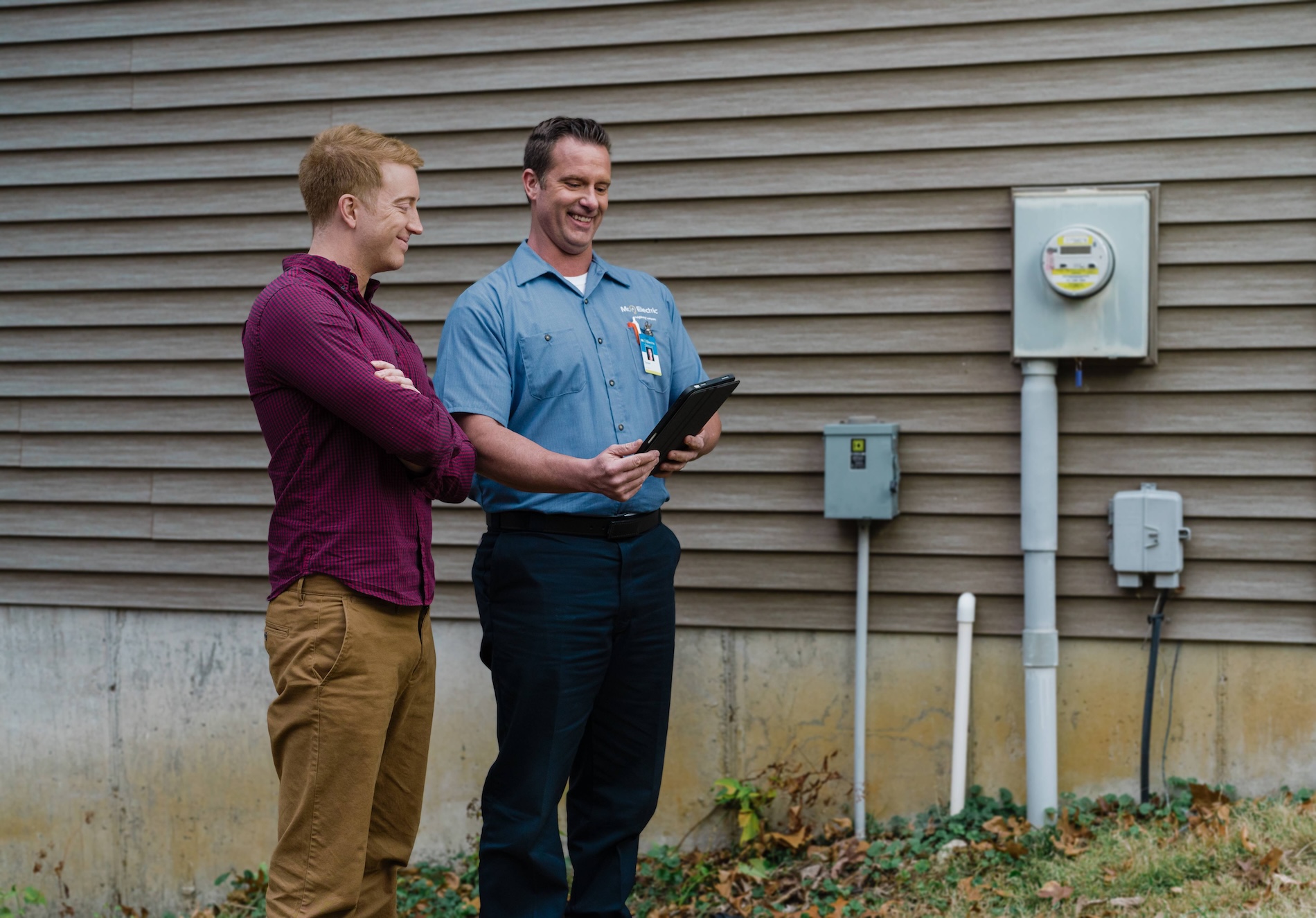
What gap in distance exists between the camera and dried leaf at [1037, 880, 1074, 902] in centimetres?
311

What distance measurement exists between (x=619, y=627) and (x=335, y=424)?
0.86 m

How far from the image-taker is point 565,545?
8.83ft

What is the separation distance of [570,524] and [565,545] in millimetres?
53

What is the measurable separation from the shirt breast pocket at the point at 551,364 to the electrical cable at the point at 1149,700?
2.05 meters

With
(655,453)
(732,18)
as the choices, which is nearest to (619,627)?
(655,453)

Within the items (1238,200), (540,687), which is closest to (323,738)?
(540,687)

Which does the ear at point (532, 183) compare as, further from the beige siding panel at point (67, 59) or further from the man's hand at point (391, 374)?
the beige siding panel at point (67, 59)

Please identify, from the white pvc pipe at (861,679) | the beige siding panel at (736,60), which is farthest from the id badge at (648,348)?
the beige siding panel at (736,60)

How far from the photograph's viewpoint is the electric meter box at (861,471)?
3.66 meters

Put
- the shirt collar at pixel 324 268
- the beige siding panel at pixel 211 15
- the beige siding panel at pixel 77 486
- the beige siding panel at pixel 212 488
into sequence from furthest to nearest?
the beige siding panel at pixel 77 486 < the beige siding panel at pixel 212 488 < the beige siding panel at pixel 211 15 < the shirt collar at pixel 324 268

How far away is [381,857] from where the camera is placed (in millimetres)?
2443

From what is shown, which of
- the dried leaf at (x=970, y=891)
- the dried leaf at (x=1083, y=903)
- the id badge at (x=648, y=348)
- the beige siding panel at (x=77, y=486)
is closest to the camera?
the id badge at (x=648, y=348)

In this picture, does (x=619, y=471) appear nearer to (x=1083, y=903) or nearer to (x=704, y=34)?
(x=1083, y=903)

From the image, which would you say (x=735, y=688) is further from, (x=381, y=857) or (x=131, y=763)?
(x=131, y=763)
